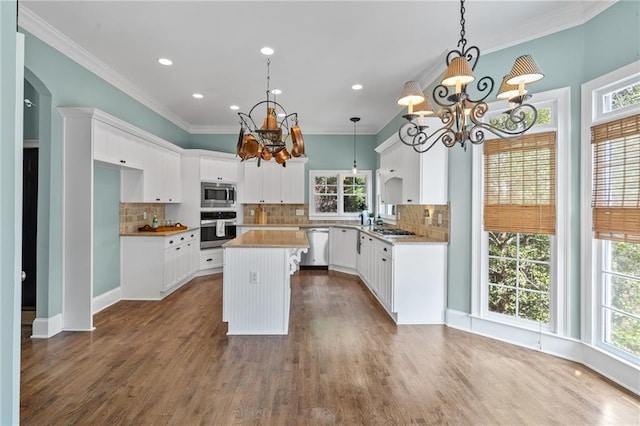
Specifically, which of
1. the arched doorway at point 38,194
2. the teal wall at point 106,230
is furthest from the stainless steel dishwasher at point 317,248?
the arched doorway at point 38,194

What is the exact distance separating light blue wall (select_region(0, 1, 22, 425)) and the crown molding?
9.93ft

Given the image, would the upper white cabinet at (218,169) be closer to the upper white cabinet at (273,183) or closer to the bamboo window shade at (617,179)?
the upper white cabinet at (273,183)

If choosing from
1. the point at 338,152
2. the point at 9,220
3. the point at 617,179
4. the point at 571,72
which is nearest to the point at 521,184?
the point at 617,179

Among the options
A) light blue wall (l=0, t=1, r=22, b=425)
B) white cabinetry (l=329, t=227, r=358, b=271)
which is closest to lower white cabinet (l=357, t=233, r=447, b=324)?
white cabinetry (l=329, t=227, r=358, b=271)

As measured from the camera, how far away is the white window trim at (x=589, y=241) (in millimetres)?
2639

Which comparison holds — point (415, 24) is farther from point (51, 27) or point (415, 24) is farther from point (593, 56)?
point (51, 27)

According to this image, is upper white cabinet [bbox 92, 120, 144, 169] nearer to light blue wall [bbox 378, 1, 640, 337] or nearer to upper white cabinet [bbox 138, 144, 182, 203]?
upper white cabinet [bbox 138, 144, 182, 203]

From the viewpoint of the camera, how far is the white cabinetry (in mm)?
6172

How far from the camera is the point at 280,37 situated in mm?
3215

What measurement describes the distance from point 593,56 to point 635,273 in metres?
1.77

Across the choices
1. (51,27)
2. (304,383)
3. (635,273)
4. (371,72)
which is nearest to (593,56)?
(635,273)

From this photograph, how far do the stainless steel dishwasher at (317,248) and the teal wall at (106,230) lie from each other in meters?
3.26

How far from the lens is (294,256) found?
3686mm

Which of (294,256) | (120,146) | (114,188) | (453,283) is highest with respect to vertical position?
(120,146)
